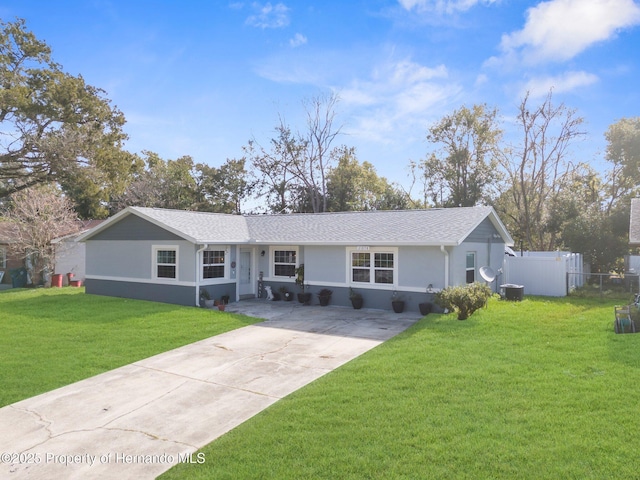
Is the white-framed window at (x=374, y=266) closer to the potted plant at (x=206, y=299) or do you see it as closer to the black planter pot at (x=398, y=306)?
the black planter pot at (x=398, y=306)

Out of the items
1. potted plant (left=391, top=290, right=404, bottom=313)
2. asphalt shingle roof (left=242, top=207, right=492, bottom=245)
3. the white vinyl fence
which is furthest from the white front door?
the white vinyl fence

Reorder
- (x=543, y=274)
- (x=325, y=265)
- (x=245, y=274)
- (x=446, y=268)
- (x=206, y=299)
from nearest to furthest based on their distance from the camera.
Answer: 1. (x=446, y=268)
2. (x=206, y=299)
3. (x=325, y=265)
4. (x=245, y=274)
5. (x=543, y=274)

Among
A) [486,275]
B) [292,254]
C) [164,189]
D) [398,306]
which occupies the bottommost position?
[398,306]

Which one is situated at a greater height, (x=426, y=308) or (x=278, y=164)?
(x=278, y=164)

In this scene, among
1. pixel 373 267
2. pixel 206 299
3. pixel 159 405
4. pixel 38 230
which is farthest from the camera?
pixel 38 230

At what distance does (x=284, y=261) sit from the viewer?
16703 millimetres

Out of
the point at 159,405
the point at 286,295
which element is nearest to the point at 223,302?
the point at 286,295

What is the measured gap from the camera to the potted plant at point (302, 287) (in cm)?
1557

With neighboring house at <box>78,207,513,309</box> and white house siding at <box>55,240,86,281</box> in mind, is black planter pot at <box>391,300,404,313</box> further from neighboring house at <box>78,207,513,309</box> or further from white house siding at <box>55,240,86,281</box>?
white house siding at <box>55,240,86,281</box>

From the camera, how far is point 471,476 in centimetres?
389

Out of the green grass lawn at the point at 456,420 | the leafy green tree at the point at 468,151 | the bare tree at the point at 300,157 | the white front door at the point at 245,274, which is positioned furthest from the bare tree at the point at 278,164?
the green grass lawn at the point at 456,420

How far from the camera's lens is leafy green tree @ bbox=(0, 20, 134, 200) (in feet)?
58.0

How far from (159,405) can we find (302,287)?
33.2 feet

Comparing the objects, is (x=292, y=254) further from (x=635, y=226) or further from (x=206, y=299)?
(x=635, y=226)
